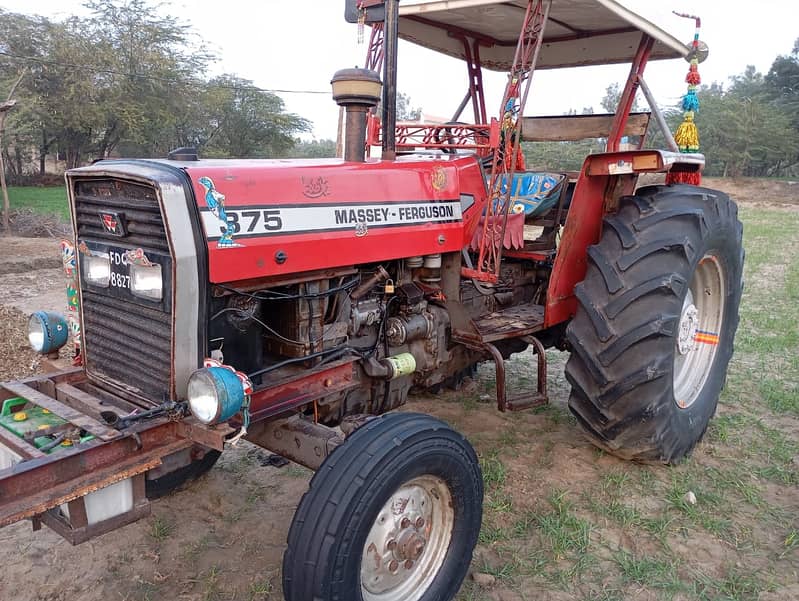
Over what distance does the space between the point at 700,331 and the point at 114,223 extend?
11.4 ft

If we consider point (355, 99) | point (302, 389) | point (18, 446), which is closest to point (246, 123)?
point (355, 99)

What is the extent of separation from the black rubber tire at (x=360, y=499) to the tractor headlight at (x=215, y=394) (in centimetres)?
38

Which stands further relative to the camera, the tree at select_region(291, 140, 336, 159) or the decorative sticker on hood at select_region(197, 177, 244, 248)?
the tree at select_region(291, 140, 336, 159)

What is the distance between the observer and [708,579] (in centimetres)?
272

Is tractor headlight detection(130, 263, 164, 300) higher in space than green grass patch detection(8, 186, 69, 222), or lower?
higher

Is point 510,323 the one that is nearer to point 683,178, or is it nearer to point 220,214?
point 683,178

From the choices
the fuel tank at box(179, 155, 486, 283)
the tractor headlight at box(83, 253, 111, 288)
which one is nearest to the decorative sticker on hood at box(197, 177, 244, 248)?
the fuel tank at box(179, 155, 486, 283)

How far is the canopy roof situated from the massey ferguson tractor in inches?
1.2

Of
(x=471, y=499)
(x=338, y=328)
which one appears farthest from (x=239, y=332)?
(x=471, y=499)

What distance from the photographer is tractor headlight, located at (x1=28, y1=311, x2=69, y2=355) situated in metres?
2.78

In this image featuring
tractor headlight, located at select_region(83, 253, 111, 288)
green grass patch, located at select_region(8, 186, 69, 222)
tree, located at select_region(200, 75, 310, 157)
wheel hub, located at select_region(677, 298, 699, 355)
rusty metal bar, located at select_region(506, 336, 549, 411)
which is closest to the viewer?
tractor headlight, located at select_region(83, 253, 111, 288)

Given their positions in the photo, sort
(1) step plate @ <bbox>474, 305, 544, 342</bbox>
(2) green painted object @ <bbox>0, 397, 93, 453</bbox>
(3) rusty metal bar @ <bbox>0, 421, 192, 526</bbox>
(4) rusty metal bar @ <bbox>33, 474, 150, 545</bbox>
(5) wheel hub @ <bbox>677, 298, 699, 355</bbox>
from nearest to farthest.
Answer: (3) rusty metal bar @ <bbox>0, 421, 192, 526</bbox>, (4) rusty metal bar @ <bbox>33, 474, 150, 545</bbox>, (2) green painted object @ <bbox>0, 397, 93, 453</bbox>, (1) step plate @ <bbox>474, 305, 544, 342</bbox>, (5) wheel hub @ <bbox>677, 298, 699, 355</bbox>

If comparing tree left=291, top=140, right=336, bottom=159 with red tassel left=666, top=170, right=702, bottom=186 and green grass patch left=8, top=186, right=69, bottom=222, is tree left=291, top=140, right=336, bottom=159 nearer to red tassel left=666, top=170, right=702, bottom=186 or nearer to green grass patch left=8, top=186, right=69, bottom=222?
green grass patch left=8, top=186, right=69, bottom=222

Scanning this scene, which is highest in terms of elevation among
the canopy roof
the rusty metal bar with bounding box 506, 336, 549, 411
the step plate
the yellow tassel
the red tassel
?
the canopy roof
